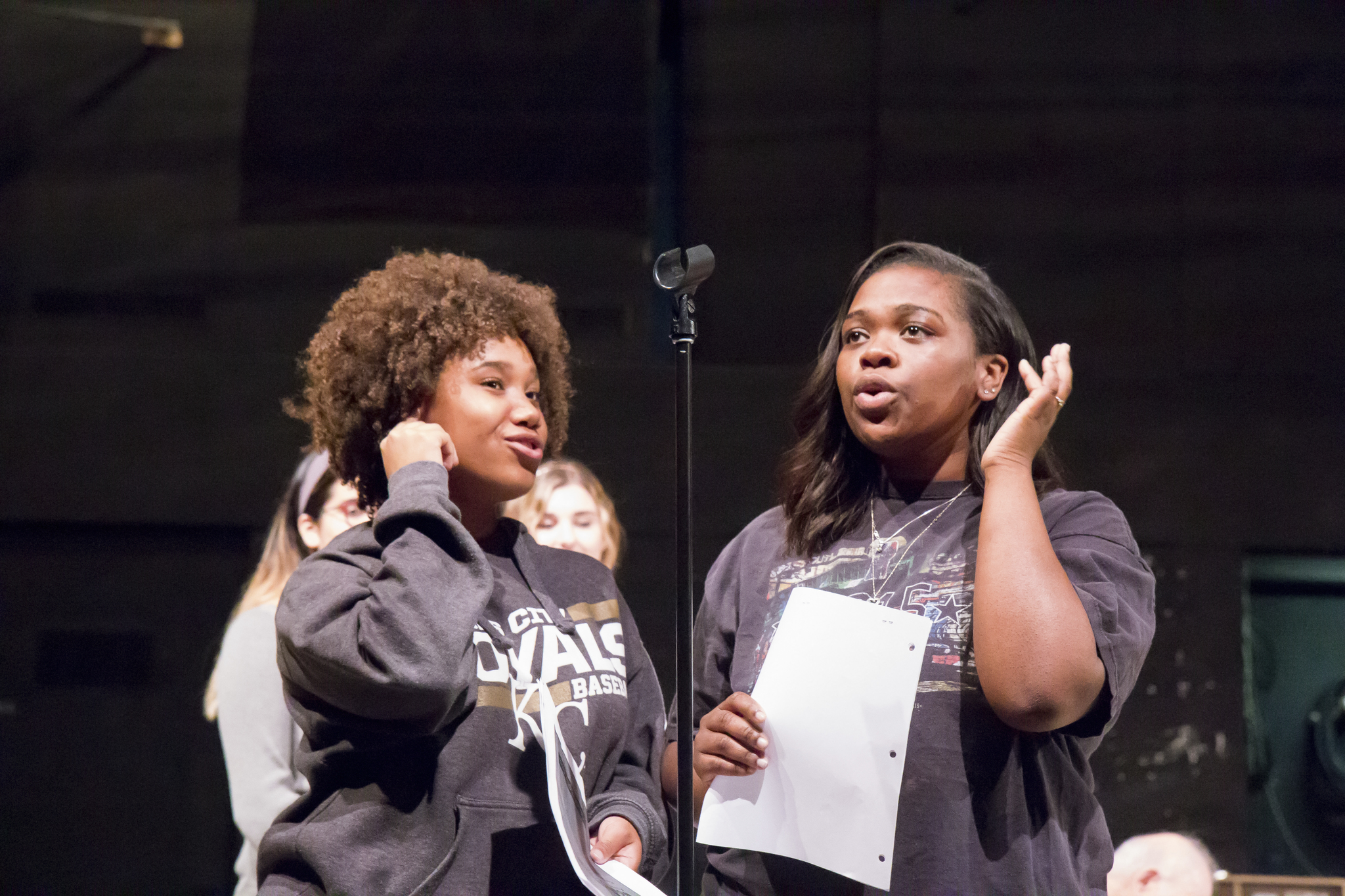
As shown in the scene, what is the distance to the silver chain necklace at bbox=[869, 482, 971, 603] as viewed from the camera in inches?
54.7

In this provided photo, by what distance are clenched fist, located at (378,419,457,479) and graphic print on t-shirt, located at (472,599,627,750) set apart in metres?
0.22

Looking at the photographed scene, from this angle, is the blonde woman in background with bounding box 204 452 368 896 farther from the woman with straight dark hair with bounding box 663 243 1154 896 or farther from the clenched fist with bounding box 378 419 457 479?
the woman with straight dark hair with bounding box 663 243 1154 896

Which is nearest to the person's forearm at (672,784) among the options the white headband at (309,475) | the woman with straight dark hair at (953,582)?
the woman with straight dark hair at (953,582)

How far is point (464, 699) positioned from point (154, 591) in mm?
2419

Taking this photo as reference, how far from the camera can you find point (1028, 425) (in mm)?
1323

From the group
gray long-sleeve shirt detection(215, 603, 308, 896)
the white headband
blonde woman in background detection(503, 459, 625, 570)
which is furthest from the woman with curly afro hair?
blonde woman in background detection(503, 459, 625, 570)

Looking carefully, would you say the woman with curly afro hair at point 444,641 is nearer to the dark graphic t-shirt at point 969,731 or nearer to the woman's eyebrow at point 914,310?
the dark graphic t-shirt at point 969,731

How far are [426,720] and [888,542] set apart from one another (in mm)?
619

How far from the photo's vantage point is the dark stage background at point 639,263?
313cm

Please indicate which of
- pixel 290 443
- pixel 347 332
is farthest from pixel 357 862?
pixel 290 443

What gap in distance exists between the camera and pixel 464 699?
1314 millimetres

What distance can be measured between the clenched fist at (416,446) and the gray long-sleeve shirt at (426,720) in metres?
0.03

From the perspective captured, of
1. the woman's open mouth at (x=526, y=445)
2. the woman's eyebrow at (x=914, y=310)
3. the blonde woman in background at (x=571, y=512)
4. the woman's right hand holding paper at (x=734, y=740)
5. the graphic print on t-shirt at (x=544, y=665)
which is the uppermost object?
the woman's eyebrow at (x=914, y=310)

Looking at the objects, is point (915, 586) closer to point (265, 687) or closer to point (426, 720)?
point (426, 720)
